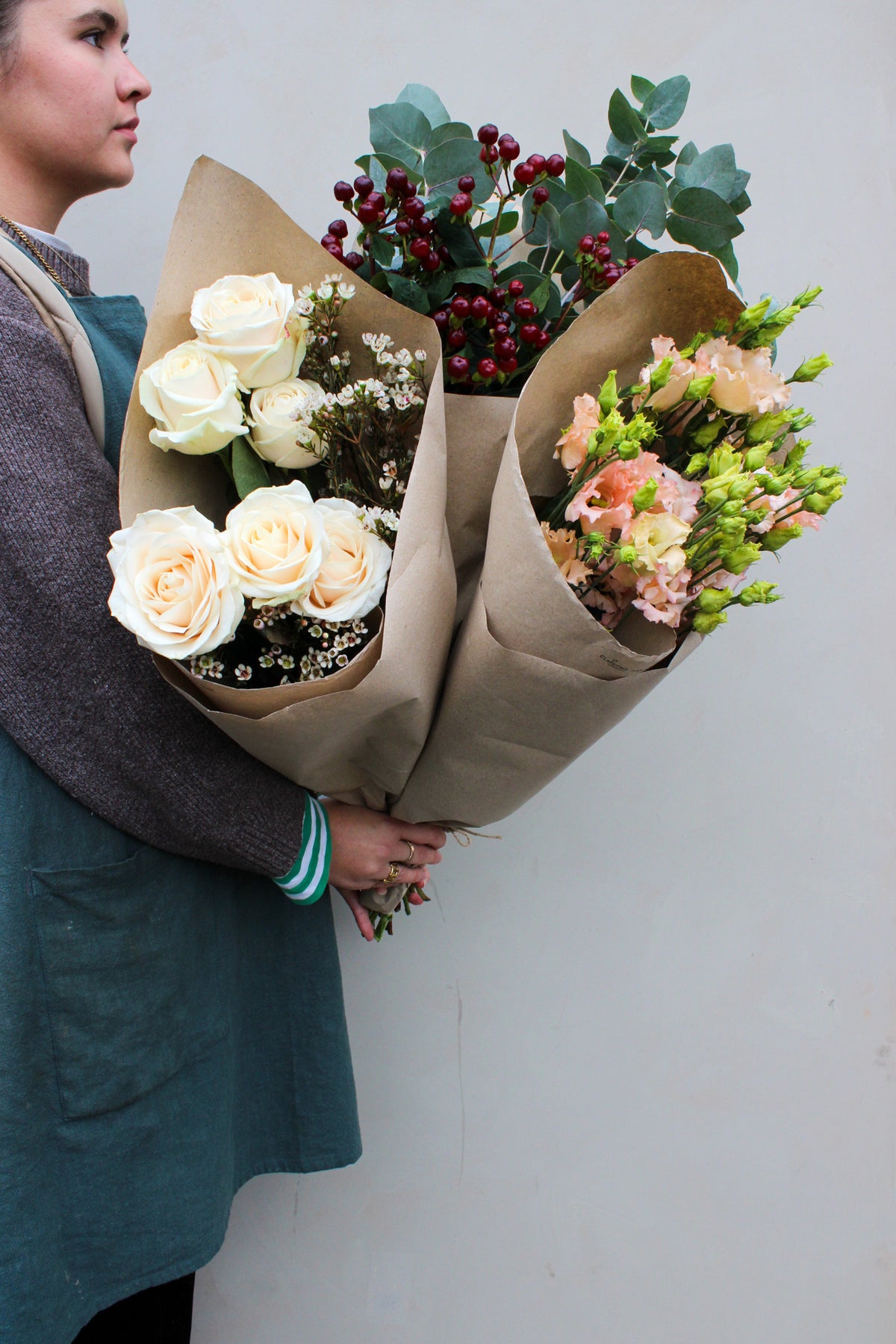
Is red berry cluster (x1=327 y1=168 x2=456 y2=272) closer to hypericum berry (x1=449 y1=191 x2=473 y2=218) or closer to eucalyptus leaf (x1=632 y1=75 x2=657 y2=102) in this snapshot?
hypericum berry (x1=449 y1=191 x2=473 y2=218)

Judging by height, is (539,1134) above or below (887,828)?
below

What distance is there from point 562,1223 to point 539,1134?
122 millimetres

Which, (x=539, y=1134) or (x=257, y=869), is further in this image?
(x=539, y=1134)

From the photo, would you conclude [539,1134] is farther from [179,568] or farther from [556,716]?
[179,568]

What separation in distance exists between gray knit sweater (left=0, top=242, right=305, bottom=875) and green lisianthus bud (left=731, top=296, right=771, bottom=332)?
1.67ft

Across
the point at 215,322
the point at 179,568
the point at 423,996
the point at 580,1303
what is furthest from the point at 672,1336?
the point at 215,322

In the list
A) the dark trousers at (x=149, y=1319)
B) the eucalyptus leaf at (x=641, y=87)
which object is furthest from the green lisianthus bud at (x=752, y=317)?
the dark trousers at (x=149, y=1319)

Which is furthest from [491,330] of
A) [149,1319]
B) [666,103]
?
[149,1319]

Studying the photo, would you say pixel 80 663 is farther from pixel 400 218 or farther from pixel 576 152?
pixel 576 152

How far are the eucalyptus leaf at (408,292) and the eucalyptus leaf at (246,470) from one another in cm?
19

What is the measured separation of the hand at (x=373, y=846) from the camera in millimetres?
856

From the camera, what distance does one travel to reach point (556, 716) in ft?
2.18

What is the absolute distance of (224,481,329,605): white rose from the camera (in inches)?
22.9

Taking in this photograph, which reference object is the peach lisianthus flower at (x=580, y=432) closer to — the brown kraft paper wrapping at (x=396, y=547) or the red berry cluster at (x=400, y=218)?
the brown kraft paper wrapping at (x=396, y=547)
